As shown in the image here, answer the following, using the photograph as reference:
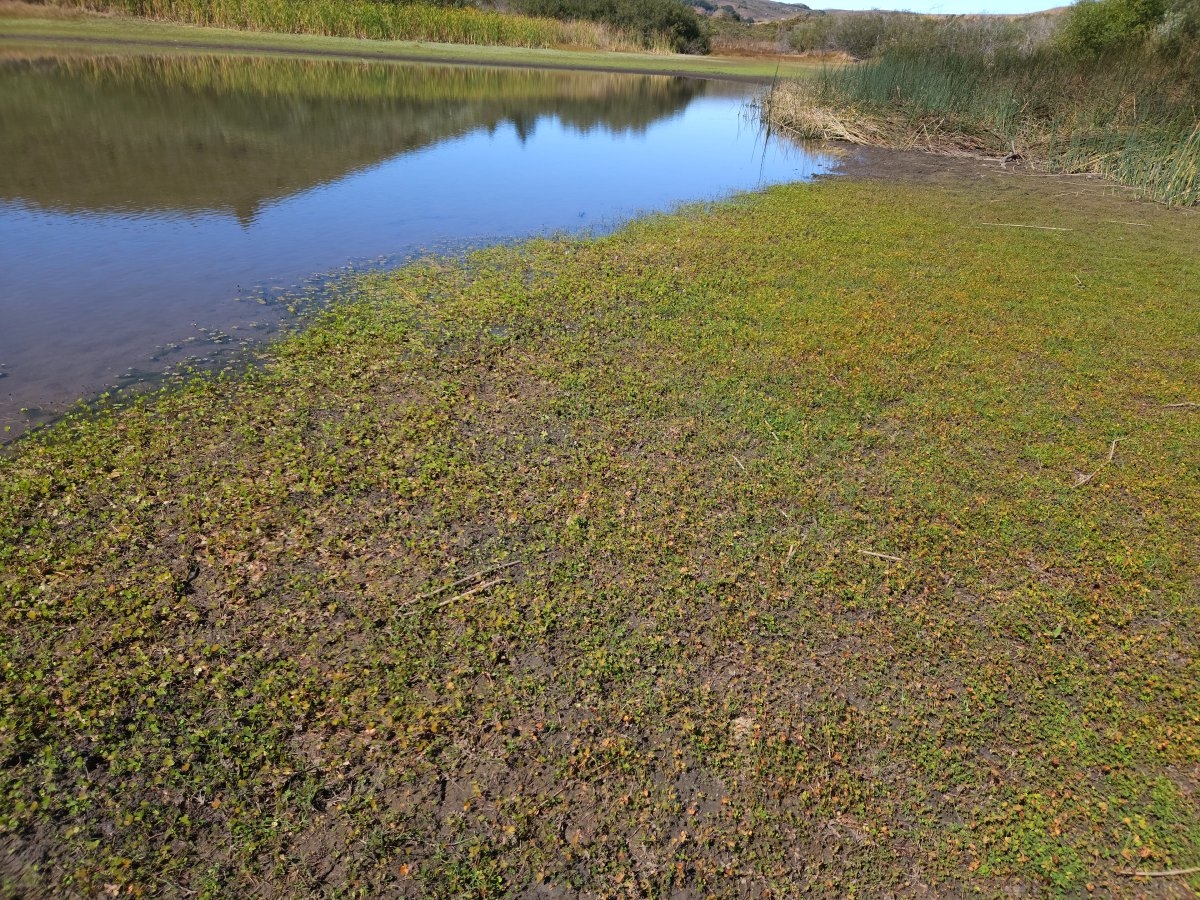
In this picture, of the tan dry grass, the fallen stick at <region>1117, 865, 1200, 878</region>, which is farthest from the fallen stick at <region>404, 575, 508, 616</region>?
the tan dry grass

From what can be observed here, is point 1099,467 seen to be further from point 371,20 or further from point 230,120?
point 371,20

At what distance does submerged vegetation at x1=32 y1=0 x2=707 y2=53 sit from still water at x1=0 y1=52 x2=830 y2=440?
34.7 feet

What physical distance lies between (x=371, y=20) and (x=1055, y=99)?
3525 centimetres

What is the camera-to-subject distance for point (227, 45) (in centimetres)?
3048

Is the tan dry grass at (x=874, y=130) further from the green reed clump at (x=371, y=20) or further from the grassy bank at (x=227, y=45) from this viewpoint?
the green reed clump at (x=371, y=20)

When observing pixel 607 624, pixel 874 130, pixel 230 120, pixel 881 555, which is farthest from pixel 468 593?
pixel 874 130

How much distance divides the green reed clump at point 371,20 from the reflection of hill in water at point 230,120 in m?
8.92

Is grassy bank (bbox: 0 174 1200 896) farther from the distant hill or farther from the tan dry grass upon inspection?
the distant hill

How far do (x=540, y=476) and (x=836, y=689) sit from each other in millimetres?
2449

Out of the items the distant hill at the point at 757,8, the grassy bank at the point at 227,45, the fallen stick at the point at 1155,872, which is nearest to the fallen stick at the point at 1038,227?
the fallen stick at the point at 1155,872

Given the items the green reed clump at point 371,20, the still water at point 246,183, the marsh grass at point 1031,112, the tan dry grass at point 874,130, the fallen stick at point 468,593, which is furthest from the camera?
the green reed clump at point 371,20

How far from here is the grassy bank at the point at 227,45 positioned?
28516 mm

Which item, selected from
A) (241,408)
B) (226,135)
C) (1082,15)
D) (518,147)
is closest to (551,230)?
(241,408)

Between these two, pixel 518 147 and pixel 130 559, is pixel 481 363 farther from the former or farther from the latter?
pixel 518 147
